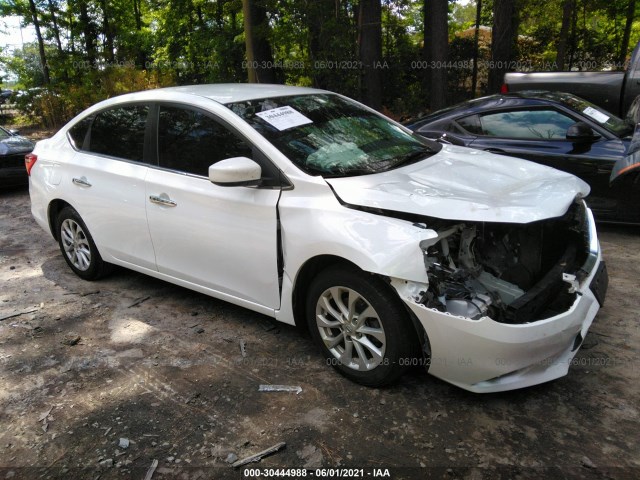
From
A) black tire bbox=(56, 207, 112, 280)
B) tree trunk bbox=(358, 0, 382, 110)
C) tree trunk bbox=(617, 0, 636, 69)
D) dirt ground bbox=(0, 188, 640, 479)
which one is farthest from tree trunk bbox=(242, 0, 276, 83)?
tree trunk bbox=(617, 0, 636, 69)

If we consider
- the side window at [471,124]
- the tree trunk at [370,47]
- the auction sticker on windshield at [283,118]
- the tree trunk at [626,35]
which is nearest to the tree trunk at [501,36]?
the tree trunk at [370,47]

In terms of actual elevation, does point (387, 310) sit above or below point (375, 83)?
below

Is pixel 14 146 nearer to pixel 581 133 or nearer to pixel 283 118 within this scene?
pixel 283 118

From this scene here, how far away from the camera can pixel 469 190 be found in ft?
9.93

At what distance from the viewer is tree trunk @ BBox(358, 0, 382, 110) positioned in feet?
33.5

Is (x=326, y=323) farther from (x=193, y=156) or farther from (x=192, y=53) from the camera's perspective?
(x=192, y=53)

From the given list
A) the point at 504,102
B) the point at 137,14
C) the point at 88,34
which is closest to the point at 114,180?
the point at 504,102

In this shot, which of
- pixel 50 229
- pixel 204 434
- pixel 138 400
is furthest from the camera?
pixel 50 229

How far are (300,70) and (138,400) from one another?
10.2 m

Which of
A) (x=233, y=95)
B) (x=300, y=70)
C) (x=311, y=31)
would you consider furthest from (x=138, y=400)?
(x=300, y=70)

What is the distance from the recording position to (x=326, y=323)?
3150 millimetres

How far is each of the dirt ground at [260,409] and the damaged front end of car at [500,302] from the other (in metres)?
0.27

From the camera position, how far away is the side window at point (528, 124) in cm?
545

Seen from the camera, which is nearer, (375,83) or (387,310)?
(387,310)
